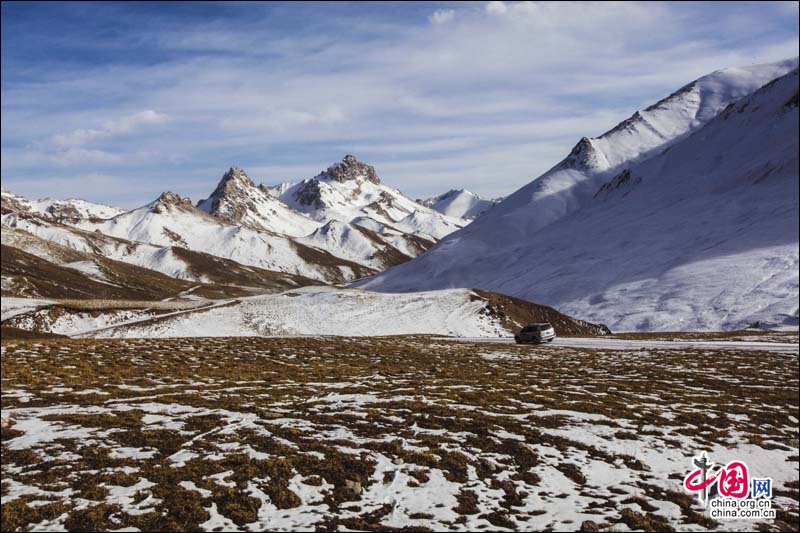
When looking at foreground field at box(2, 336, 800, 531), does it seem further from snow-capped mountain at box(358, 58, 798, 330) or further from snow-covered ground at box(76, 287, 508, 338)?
snow-capped mountain at box(358, 58, 798, 330)

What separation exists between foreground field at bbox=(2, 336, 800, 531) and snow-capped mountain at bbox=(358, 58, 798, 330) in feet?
220

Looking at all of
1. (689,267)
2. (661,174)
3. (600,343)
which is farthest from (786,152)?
(600,343)

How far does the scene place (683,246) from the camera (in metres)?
120

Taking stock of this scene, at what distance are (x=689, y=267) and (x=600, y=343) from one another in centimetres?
6767

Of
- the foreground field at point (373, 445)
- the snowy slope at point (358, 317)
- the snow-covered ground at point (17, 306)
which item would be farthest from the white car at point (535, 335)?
the snow-covered ground at point (17, 306)

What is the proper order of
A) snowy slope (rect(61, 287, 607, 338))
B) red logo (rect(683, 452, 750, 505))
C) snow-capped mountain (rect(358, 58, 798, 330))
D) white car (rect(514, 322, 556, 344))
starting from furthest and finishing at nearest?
1. snow-capped mountain (rect(358, 58, 798, 330))
2. snowy slope (rect(61, 287, 607, 338))
3. white car (rect(514, 322, 556, 344))
4. red logo (rect(683, 452, 750, 505))

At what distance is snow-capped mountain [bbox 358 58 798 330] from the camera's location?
8900 cm

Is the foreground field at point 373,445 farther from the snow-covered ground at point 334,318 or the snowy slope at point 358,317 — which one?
the snowy slope at point 358,317

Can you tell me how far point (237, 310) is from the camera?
210 ft

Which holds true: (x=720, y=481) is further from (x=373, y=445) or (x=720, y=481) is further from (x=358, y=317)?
(x=358, y=317)

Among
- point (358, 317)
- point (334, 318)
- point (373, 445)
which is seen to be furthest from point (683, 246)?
point (373, 445)

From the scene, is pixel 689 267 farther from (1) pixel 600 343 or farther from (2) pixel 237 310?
(2) pixel 237 310

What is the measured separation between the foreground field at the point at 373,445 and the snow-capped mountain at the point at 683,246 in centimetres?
6720

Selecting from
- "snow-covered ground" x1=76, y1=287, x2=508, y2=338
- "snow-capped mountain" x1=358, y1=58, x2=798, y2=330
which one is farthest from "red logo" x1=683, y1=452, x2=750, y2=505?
"snow-capped mountain" x1=358, y1=58, x2=798, y2=330
